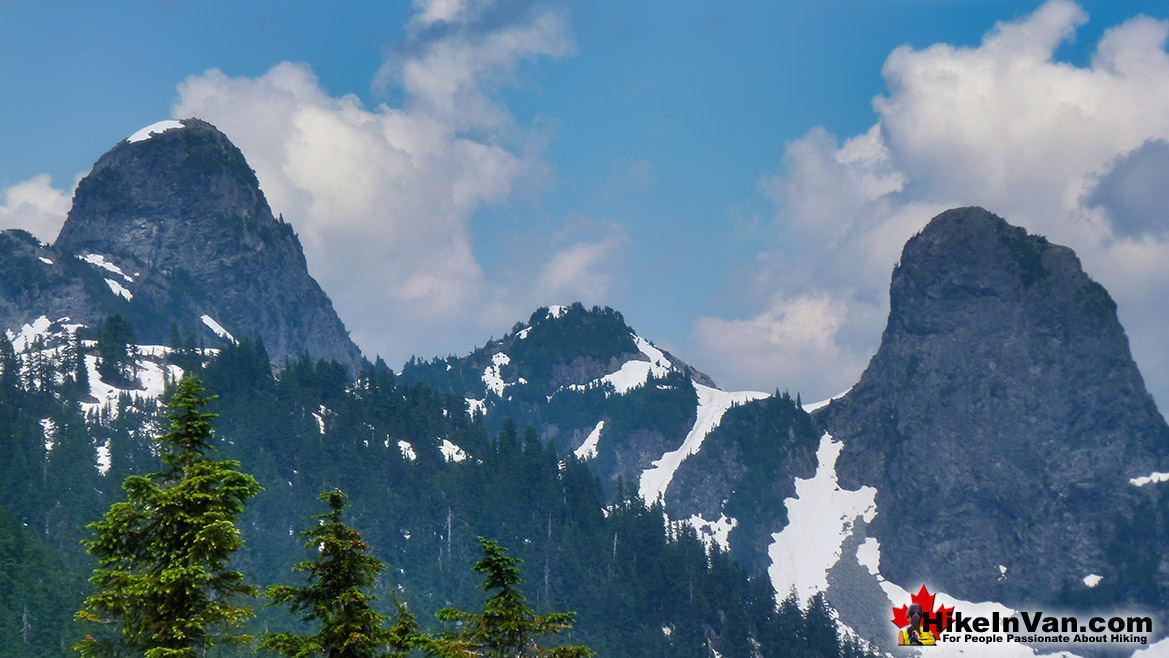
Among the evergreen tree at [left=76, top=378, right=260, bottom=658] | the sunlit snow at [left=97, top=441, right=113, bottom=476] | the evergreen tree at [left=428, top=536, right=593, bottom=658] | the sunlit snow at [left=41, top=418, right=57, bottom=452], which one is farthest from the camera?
the sunlit snow at [left=41, top=418, right=57, bottom=452]

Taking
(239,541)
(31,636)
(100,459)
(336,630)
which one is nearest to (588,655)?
(336,630)

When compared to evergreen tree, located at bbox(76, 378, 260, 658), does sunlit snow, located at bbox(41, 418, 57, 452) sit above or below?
above

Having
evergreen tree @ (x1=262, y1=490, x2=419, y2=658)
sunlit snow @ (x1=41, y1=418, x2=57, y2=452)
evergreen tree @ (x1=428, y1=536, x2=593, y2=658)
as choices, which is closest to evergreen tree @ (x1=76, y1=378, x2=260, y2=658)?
evergreen tree @ (x1=262, y1=490, x2=419, y2=658)

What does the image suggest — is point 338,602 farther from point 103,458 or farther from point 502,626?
point 103,458

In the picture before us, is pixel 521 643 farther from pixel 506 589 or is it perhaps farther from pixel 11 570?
pixel 11 570

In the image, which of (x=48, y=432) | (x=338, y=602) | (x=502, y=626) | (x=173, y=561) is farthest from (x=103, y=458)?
(x=502, y=626)

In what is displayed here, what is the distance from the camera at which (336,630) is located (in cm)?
2438

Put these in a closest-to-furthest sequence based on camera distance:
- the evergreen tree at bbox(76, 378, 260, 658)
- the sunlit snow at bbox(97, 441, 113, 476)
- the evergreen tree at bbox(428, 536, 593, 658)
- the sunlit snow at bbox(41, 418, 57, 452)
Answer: the evergreen tree at bbox(76, 378, 260, 658) → the evergreen tree at bbox(428, 536, 593, 658) → the sunlit snow at bbox(97, 441, 113, 476) → the sunlit snow at bbox(41, 418, 57, 452)

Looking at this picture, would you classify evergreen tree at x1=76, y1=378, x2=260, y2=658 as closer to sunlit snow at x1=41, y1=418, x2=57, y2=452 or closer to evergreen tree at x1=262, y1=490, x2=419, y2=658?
evergreen tree at x1=262, y1=490, x2=419, y2=658

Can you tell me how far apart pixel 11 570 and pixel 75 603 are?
10462 millimetres

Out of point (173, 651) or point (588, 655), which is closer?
point (173, 651)

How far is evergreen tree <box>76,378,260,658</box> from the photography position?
2427 centimetres

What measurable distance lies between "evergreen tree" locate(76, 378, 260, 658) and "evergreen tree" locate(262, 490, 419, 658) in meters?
1.07

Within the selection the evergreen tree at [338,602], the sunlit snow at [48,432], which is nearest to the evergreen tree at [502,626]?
the evergreen tree at [338,602]
